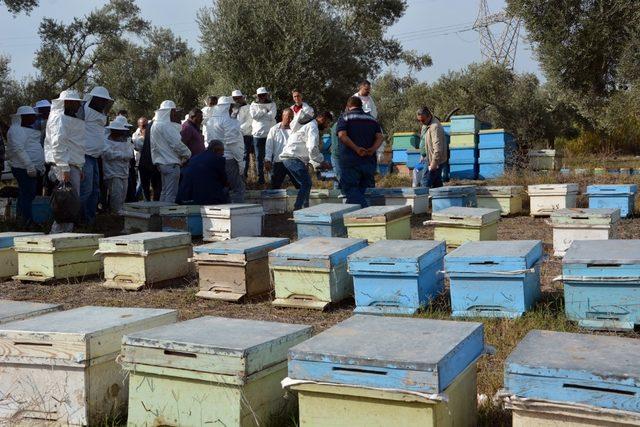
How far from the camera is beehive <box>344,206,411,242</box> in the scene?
250 inches

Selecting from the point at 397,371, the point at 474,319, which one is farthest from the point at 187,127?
the point at 397,371

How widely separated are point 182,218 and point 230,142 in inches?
78.0

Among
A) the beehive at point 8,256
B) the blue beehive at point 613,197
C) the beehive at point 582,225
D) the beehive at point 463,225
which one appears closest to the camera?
the beehive at point 582,225

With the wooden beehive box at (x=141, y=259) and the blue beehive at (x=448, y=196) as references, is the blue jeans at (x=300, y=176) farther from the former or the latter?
the wooden beehive box at (x=141, y=259)

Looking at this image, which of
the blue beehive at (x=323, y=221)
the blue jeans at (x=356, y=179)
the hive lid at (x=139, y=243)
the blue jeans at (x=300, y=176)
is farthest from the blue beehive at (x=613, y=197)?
the hive lid at (x=139, y=243)

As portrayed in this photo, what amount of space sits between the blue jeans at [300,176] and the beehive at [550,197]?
2.89m

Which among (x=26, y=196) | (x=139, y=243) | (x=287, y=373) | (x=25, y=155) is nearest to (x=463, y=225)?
(x=139, y=243)

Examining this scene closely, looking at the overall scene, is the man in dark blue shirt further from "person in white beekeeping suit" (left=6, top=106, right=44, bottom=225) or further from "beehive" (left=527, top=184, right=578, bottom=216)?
"person in white beekeeping suit" (left=6, top=106, right=44, bottom=225)

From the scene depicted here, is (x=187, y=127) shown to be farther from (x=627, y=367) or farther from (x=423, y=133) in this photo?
(x=627, y=367)

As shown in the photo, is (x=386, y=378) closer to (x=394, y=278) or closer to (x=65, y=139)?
(x=394, y=278)

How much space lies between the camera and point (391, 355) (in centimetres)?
237

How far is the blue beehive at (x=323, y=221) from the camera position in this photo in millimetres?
6821

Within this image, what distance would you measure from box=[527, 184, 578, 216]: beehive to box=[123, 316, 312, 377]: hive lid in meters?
6.72

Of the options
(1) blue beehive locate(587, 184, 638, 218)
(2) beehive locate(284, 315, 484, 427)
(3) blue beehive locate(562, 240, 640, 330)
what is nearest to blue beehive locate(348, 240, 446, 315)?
(3) blue beehive locate(562, 240, 640, 330)
